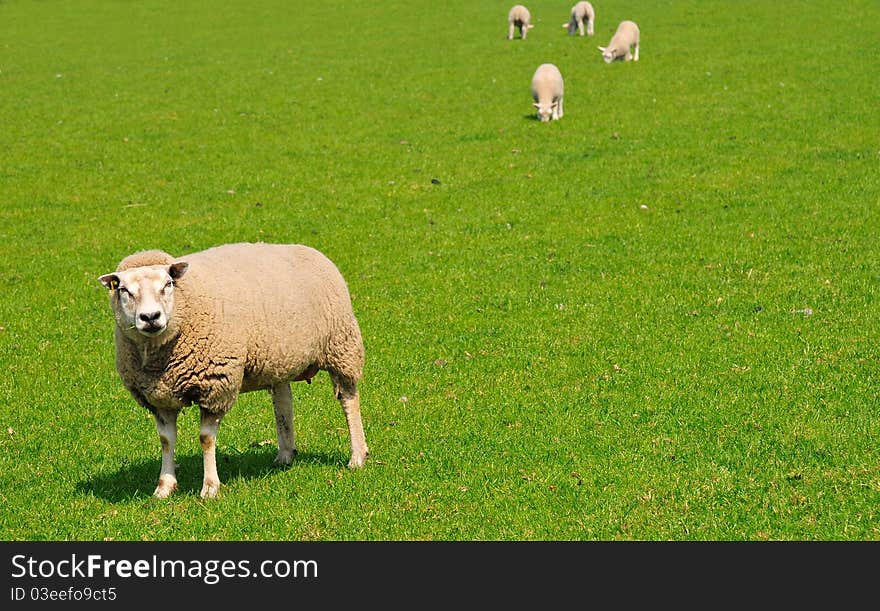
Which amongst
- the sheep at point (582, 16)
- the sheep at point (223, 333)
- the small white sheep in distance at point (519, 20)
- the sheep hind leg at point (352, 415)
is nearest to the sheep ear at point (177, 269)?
the sheep at point (223, 333)

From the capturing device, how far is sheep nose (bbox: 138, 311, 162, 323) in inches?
264

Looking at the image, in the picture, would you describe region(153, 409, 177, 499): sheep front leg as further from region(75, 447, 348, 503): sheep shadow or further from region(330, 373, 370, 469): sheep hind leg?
region(330, 373, 370, 469): sheep hind leg

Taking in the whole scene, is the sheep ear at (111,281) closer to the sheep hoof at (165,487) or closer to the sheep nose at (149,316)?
the sheep nose at (149,316)

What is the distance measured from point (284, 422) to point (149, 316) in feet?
7.04

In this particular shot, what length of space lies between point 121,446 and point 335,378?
223 centimetres

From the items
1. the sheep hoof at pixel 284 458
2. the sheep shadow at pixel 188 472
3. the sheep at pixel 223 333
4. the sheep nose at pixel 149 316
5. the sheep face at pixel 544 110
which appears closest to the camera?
the sheep nose at pixel 149 316

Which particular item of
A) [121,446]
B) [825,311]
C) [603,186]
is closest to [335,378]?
Answer: [121,446]

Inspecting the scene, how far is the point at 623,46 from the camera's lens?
3064 cm

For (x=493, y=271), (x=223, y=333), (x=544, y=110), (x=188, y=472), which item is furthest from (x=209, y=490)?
(x=544, y=110)

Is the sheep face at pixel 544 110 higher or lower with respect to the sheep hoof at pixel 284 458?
higher

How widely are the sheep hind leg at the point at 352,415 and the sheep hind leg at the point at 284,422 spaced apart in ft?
1.33

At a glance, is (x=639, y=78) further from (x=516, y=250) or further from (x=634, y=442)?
(x=634, y=442)

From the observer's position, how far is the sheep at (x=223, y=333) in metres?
7.04

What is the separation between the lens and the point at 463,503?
24.9 feet
